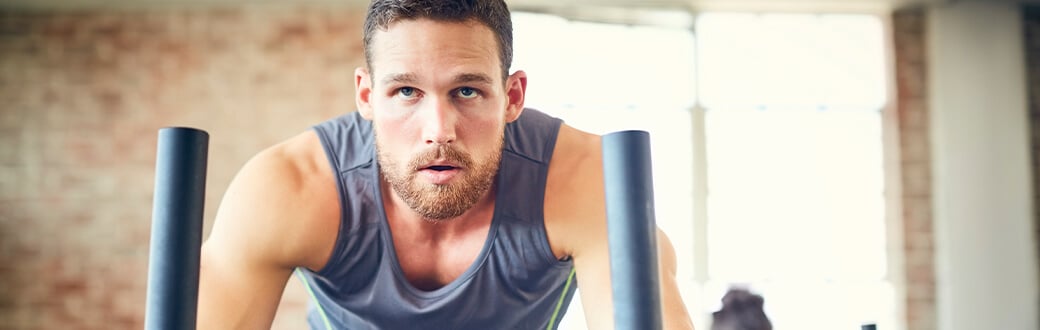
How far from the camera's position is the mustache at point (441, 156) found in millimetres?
923

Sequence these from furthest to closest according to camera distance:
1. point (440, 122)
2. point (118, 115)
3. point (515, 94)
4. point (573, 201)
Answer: point (118, 115)
point (573, 201)
point (515, 94)
point (440, 122)

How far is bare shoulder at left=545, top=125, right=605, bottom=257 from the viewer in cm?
124

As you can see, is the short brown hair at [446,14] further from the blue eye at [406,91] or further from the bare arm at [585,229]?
the bare arm at [585,229]

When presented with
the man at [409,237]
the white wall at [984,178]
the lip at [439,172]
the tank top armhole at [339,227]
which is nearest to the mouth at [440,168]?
the lip at [439,172]

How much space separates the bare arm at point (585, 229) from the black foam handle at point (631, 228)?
618 mm

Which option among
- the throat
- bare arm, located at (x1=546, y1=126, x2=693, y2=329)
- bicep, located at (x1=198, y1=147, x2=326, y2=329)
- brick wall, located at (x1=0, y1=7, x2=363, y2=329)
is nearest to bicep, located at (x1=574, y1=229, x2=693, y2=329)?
bare arm, located at (x1=546, y1=126, x2=693, y2=329)

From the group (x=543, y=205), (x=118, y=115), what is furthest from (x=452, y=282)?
(x=118, y=115)

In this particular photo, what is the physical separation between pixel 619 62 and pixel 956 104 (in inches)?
55.1

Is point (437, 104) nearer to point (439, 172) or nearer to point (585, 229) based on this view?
point (439, 172)

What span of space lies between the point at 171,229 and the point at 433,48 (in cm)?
42

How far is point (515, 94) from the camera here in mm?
1151

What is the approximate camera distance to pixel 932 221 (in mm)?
4000

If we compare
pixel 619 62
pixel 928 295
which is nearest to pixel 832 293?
pixel 928 295

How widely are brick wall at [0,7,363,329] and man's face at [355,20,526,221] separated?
280 cm
